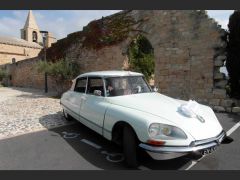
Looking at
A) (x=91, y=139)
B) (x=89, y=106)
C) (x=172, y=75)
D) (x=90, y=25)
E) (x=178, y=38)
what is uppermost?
(x=90, y=25)

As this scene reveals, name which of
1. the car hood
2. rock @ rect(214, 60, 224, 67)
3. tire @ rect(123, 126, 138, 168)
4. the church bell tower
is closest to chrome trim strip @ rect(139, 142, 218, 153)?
the car hood

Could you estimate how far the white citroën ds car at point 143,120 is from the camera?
306 cm

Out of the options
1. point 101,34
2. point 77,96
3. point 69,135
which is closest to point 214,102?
point 77,96

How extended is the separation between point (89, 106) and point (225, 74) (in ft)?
20.0

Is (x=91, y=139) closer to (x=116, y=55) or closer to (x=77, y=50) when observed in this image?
(x=116, y=55)

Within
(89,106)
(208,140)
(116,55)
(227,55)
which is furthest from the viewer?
(116,55)

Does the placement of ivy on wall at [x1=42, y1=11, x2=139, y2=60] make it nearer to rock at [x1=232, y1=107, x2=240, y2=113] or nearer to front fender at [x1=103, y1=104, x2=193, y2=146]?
rock at [x1=232, y1=107, x2=240, y2=113]

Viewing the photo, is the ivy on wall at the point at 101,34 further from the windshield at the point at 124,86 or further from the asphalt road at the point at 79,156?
the asphalt road at the point at 79,156

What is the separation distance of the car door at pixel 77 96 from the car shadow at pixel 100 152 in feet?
1.46

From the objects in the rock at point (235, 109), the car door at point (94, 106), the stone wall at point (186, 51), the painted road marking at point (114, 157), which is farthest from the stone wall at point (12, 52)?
the painted road marking at point (114, 157)

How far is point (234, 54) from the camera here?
7742 millimetres

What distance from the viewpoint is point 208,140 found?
10.3ft

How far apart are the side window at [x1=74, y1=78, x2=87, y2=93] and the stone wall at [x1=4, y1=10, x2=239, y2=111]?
5.19 metres

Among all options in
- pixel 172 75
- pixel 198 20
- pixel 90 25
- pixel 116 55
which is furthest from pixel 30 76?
pixel 198 20
